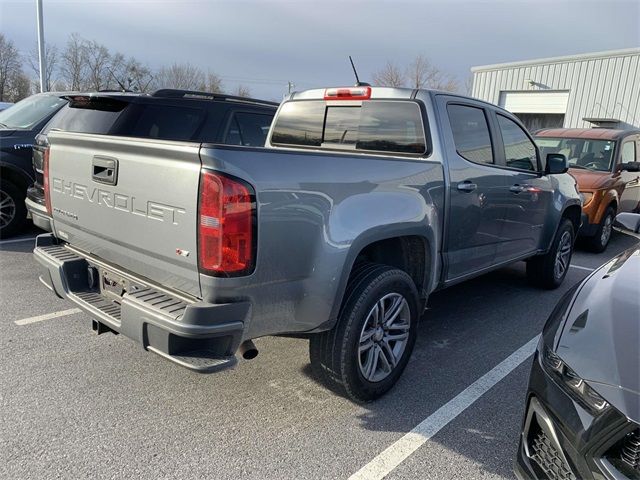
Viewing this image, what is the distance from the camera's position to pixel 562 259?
5.84 metres

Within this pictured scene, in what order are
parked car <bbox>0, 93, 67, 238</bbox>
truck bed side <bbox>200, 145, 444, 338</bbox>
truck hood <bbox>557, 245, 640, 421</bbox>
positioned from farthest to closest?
parked car <bbox>0, 93, 67, 238</bbox> < truck bed side <bbox>200, 145, 444, 338</bbox> < truck hood <bbox>557, 245, 640, 421</bbox>

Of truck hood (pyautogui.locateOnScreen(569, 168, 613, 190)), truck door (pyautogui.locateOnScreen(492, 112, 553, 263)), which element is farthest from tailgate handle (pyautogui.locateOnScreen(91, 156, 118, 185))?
truck hood (pyautogui.locateOnScreen(569, 168, 613, 190))

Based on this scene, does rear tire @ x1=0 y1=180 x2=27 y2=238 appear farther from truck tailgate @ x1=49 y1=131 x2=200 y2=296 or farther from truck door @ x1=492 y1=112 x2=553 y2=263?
truck door @ x1=492 y1=112 x2=553 y2=263

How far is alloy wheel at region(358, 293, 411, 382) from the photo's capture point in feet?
10.1

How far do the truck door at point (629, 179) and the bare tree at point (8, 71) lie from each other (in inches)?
2082

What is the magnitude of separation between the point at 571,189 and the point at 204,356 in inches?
198

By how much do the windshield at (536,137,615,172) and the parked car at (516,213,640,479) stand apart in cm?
662

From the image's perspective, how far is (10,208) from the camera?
21.8 feet

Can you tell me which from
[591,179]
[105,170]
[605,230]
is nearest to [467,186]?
[105,170]

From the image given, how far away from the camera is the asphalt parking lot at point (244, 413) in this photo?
99.3 inches

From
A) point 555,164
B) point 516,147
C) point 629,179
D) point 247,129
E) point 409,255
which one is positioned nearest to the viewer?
point 409,255

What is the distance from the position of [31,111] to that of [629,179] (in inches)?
386

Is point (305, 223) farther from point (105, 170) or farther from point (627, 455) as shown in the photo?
point (627, 455)

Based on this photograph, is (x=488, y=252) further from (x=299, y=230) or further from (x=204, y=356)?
(x=204, y=356)
